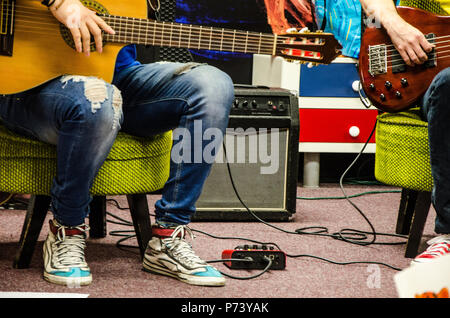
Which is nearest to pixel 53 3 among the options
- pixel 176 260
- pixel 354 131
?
pixel 176 260

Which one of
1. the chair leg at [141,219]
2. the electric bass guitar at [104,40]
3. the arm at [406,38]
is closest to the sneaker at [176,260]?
the chair leg at [141,219]

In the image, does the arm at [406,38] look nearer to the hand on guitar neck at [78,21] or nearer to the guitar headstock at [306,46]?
the guitar headstock at [306,46]

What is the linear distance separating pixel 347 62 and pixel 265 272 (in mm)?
1464

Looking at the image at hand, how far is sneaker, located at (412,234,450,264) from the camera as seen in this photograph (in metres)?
1.45

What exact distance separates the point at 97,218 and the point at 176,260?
0.46m

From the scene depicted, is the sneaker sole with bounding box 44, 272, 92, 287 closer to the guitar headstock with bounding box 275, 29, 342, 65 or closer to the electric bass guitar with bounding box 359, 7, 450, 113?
the guitar headstock with bounding box 275, 29, 342, 65

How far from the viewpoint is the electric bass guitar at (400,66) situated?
1.63 metres

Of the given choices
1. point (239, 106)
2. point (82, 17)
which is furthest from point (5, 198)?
point (82, 17)

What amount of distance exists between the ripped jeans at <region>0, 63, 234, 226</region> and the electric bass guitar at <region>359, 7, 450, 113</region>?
487 millimetres

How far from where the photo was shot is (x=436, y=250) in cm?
148

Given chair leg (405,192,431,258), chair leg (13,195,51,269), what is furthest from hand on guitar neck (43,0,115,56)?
chair leg (405,192,431,258)

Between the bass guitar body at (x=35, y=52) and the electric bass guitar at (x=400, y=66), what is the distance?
2.54 feet

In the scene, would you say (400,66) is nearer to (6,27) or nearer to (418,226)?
(418,226)

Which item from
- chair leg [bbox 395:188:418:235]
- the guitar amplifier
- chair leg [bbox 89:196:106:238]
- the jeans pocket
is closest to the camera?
the jeans pocket
